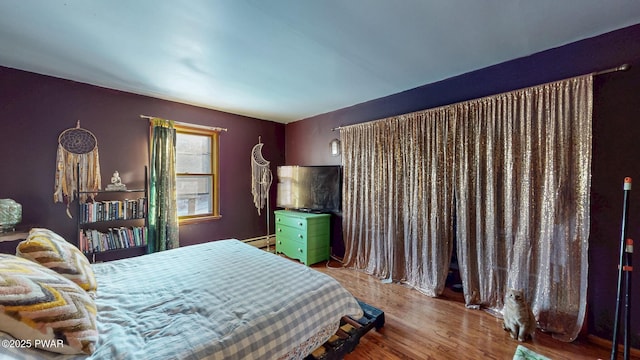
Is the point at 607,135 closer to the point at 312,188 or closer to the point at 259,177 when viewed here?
the point at 312,188

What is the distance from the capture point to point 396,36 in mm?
1840

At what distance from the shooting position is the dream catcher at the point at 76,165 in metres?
2.65

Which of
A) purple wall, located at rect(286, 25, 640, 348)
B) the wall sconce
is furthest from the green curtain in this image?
purple wall, located at rect(286, 25, 640, 348)

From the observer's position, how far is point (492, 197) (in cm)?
227

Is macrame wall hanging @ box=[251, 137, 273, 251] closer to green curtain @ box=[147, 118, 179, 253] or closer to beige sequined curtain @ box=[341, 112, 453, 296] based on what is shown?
green curtain @ box=[147, 118, 179, 253]

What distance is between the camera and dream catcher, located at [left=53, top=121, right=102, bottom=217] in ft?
8.68

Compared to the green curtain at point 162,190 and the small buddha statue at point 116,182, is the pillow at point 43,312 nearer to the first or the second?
the small buddha statue at point 116,182

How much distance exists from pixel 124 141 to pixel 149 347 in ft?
9.56

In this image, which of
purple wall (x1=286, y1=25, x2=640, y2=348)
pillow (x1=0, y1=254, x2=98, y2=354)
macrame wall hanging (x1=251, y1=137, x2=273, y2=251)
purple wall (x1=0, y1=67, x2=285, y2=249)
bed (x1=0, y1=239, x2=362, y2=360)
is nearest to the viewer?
pillow (x1=0, y1=254, x2=98, y2=354)

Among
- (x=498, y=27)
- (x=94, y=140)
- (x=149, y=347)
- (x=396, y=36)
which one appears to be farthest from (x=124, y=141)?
(x=498, y=27)

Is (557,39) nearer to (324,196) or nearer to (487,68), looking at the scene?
(487,68)

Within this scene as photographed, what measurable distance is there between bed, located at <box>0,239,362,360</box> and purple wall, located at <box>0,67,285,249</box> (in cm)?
150

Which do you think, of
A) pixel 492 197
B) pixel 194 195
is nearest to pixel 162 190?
pixel 194 195

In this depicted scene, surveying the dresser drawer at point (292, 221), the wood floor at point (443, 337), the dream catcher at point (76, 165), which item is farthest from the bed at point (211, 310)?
the dresser drawer at point (292, 221)
